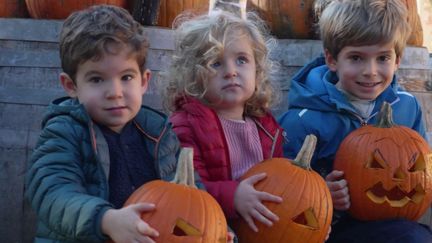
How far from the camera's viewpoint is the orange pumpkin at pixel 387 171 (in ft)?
10.9

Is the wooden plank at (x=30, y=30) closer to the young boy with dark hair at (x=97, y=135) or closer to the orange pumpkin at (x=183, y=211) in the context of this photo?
the young boy with dark hair at (x=97, y=135)

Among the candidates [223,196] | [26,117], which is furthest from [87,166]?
[26,117]

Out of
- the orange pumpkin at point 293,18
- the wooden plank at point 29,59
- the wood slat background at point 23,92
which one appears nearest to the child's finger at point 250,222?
the wood slat background at point 23,92

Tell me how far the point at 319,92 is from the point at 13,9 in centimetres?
210

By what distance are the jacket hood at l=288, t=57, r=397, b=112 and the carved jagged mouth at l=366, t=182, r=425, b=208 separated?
1.47 ft

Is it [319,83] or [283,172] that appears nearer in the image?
[283,172]

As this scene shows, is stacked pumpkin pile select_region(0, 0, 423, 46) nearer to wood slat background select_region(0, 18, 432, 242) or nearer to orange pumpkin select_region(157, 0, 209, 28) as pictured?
orange pumpkin select_region(157, 0, 209, 28)

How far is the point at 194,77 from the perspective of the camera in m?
3.39

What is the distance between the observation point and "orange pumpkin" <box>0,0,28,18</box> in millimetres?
4664

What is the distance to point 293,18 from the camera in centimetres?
495

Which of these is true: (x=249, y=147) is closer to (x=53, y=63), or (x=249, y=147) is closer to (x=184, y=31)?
(x=184, y=31)

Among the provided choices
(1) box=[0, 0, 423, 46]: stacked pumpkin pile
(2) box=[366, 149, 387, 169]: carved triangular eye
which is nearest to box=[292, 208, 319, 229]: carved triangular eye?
(2) box=[366, 149, 387, 169]: carved triangular eye

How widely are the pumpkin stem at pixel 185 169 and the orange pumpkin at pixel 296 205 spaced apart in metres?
0.43

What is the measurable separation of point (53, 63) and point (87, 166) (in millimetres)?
1401
